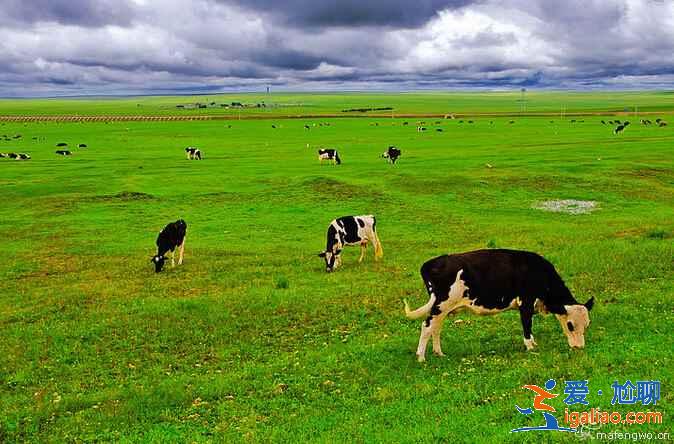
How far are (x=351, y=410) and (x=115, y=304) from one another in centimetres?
1041

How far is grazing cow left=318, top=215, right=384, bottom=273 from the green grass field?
744mm

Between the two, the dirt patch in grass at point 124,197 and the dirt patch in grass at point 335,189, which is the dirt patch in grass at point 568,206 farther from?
the dirt patch in grass at point 124,197

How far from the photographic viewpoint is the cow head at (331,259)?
21150 millimetres

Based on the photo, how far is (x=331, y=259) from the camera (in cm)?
2136

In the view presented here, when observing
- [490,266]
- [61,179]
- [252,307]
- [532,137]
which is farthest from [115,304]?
[532,137]

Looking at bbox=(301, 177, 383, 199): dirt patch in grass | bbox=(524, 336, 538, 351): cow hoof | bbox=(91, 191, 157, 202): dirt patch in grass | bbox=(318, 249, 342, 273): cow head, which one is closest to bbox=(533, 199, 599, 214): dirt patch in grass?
bbox=(301, 177, 383, 199): dirt patch in grass

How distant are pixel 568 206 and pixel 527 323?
2437 cm

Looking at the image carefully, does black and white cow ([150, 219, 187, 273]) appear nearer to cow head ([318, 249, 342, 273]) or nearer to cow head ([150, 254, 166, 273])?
cow head ([150, 254, 166, 273])

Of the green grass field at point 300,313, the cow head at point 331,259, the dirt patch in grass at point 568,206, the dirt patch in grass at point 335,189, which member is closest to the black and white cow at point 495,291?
the green grass field at point 300,313

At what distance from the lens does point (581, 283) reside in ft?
56.4

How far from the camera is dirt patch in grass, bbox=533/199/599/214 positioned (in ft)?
108

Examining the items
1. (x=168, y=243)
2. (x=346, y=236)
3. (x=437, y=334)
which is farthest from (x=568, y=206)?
(x=437, y=334)

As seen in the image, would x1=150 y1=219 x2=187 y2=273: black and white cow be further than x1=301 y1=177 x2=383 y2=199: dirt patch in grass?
No

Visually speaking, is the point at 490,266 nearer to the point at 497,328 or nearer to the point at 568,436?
the point at 497,328
